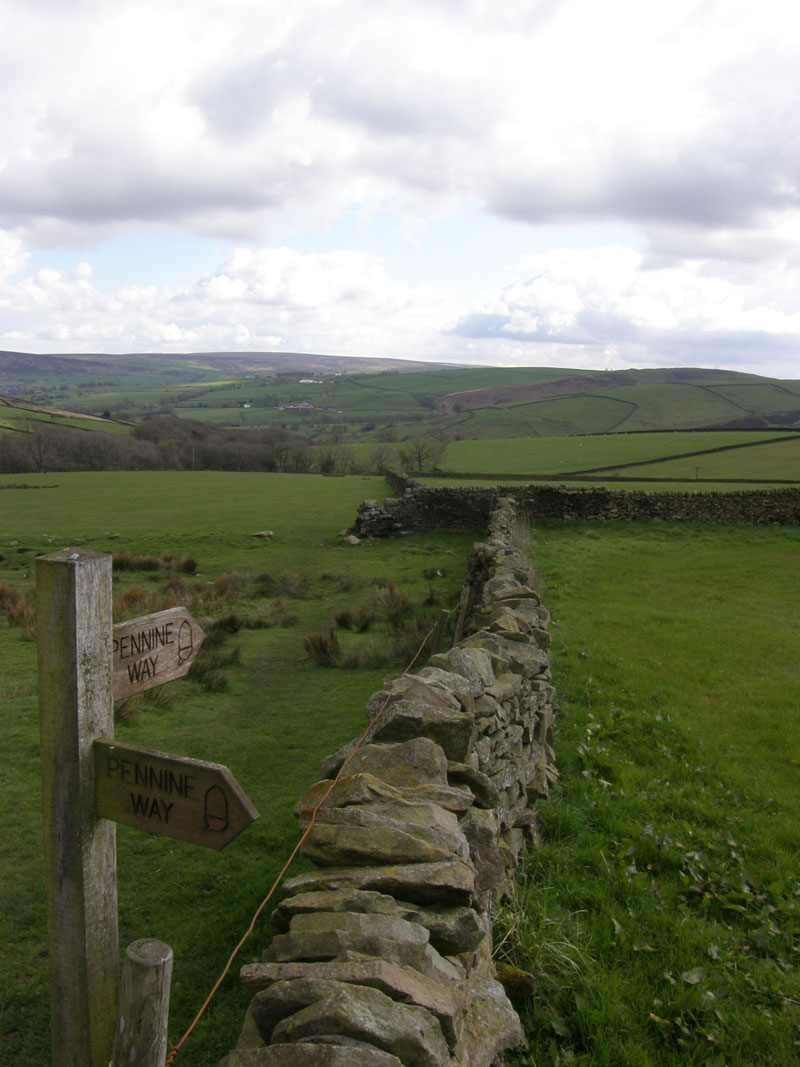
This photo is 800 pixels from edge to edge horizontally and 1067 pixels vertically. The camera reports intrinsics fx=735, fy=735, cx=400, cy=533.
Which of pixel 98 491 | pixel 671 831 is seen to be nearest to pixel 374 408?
pixel 98 491

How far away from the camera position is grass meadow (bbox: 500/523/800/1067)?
3.92 meters

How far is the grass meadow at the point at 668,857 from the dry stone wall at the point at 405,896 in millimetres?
455

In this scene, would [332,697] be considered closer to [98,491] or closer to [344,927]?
[344,927]

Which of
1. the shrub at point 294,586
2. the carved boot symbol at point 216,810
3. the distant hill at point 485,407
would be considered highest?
the distant hill at point 485,407

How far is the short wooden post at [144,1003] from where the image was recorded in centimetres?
236

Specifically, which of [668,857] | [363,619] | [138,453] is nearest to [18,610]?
[363,619]

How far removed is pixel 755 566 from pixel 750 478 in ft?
49.6

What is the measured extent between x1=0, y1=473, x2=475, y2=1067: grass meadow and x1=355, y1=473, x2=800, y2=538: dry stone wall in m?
1.05

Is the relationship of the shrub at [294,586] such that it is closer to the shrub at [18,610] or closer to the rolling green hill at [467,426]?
the shrub at [18,610]

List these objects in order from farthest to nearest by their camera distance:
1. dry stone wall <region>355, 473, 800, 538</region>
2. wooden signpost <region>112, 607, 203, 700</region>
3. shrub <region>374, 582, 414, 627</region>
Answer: dry stone wall <region>355, 473, 800, 538</region> → shrub <region>374, 582, 414, 627</region> → wooden signpost <region>112, 607, 203, 700</region>

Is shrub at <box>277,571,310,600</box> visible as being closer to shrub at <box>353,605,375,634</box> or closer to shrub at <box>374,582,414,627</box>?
shrub at <box>374,582,414,627</box>

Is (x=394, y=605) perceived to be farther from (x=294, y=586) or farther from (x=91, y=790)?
(x=91, y=790)

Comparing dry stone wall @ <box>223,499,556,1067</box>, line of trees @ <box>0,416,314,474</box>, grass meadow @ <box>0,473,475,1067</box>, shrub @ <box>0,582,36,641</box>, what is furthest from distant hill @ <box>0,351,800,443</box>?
dry stone wall @ <box>223,499,556,1067</box>

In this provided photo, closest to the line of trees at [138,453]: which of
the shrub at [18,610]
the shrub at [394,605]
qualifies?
the shrub at [18,610]
